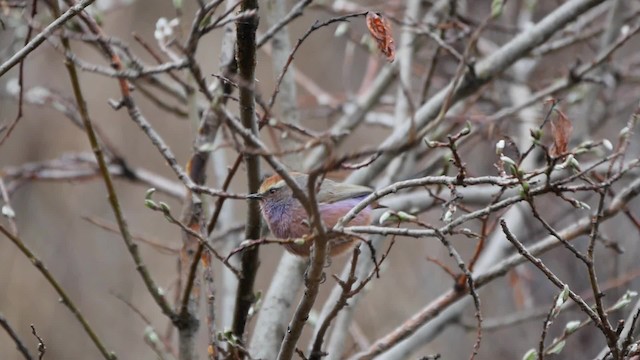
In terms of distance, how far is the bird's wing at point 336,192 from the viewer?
2.05 meters

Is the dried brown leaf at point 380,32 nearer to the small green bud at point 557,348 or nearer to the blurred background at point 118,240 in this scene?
the small green bud at point 557,348

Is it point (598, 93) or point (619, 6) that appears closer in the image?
point (619, 6)

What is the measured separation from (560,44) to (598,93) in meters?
0.34

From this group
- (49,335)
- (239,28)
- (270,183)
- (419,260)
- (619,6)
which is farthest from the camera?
(419,260)

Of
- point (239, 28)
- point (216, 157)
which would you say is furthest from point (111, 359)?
point (216, 157)

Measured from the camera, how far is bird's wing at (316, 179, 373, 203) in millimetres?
2053

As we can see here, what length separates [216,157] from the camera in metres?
3.30

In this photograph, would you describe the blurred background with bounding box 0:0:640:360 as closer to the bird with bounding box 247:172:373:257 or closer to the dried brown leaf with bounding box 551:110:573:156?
the bird with bounding box 247:172:373:257

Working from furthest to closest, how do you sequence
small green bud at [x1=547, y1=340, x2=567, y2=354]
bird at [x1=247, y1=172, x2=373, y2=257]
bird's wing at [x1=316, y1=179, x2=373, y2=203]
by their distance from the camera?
bird's wing at [x1=316, y1=179, x2=373, y2=203] < bird at [x1=247, y1=172, x2=373, y2=257] < small green bud at [x1=547, y1=340, x2=567, y2=354]

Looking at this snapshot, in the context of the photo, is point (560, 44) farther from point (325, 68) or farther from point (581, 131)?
point (325, 68)

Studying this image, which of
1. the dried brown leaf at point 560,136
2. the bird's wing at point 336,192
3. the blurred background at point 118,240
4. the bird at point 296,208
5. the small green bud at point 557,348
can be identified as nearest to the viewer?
the dried brown leaf at point 560,136

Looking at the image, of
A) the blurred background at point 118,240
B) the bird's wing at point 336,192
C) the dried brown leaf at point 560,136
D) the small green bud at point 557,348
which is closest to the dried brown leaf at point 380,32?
the dried brown leaf at point 560,136

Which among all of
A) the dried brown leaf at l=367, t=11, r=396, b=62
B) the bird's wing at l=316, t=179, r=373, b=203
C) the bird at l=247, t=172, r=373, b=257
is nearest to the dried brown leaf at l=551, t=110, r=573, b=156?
the dried brown leaf at l=367, t=11, r=396, b=62

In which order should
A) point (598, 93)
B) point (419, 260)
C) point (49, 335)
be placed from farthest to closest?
1. point (419, 260)
2. point (49, 335)
3. point (598, 93)
